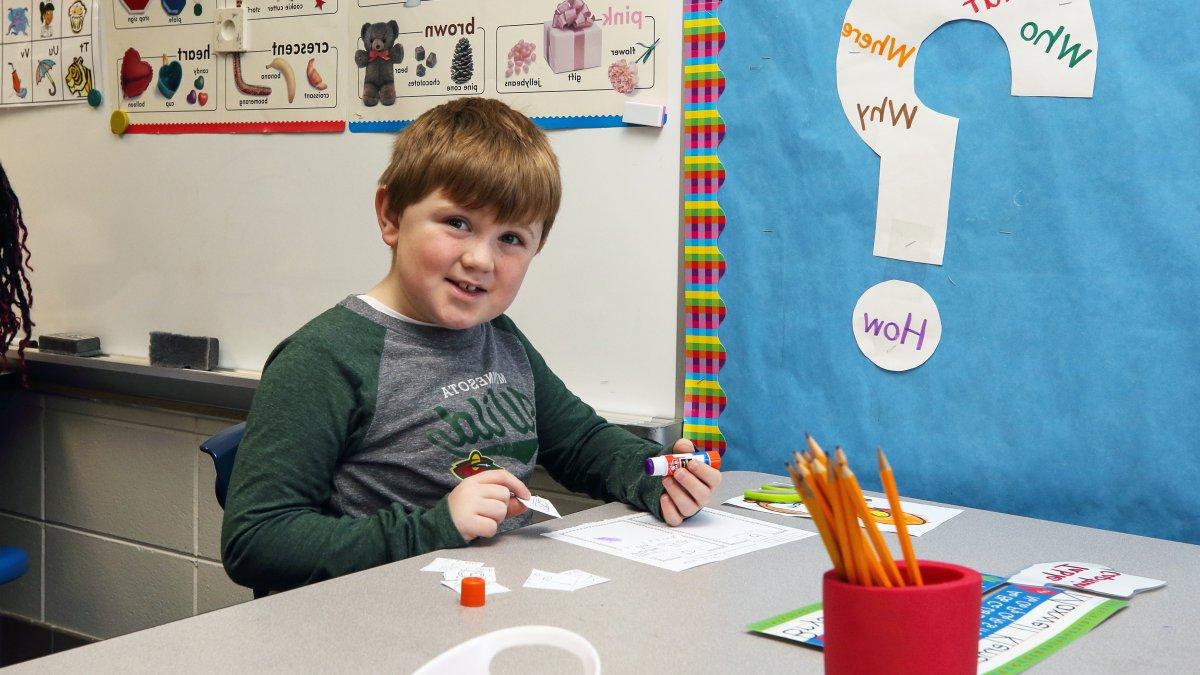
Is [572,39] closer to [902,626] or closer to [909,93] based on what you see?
[909,93]

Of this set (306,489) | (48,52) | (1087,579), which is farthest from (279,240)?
(1087,579)

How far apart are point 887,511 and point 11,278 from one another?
5.68 feet

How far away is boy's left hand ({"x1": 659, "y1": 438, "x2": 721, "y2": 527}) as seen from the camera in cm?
118

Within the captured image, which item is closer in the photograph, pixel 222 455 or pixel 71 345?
pixel 222 455

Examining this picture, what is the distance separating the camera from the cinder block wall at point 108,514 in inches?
82.0

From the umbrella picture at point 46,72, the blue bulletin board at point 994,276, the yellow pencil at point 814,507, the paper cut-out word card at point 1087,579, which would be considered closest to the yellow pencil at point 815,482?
the yellow pencil at point 814,507

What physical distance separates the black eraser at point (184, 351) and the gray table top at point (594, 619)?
1.14m

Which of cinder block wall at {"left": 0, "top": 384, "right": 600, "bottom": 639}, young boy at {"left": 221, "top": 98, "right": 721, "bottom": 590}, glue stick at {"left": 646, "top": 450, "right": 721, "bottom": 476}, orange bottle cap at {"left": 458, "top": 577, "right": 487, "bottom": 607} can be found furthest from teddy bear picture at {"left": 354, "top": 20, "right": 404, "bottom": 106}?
orange bottle cap at {"left": 458, "top": 577, "right": 487, "bottom": 607}

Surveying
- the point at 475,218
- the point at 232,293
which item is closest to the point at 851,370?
the point at 475,218

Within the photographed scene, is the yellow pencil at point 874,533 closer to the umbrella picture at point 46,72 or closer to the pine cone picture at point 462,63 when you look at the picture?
the pine cone picture at point 462,63

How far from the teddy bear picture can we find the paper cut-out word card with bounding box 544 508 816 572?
90cm

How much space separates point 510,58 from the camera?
5.50 ft

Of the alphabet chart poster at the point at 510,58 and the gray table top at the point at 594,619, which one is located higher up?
the alphabet chart poster at the point at 510,58

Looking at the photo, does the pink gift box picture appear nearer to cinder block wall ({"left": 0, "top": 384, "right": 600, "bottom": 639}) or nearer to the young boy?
the young boy
